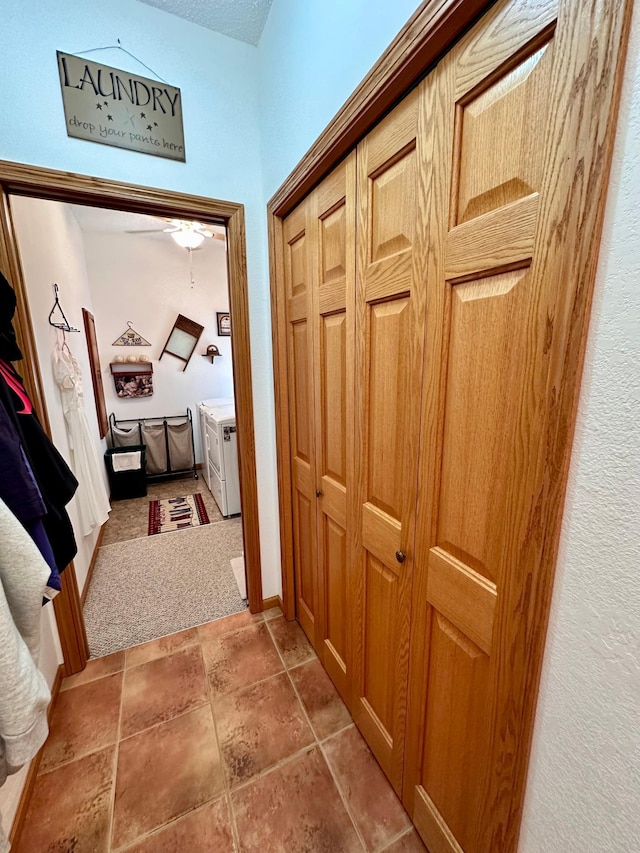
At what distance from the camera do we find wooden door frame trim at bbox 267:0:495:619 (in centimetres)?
70

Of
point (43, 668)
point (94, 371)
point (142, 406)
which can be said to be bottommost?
point (43, 668)

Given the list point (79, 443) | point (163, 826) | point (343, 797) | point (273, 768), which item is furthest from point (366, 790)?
point (79, 443)

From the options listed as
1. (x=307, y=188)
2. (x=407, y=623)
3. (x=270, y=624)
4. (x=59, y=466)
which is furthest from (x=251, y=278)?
(x=270, y=624)

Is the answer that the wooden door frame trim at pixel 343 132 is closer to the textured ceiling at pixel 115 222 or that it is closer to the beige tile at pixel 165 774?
the beige tile at pixel 165 774

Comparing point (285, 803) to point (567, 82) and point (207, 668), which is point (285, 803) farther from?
point (567, 82)

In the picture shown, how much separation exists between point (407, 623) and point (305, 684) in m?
0.91

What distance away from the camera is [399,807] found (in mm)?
1176

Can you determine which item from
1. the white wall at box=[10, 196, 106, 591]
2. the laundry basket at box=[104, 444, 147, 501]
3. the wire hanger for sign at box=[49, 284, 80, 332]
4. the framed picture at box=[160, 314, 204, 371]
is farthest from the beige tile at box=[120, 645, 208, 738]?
the framed picture at box=[160, 314, 204, 371]

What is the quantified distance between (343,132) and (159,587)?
8.55 ft

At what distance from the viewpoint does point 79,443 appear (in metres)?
2.32

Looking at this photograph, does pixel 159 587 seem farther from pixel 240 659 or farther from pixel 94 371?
pixel 94 371

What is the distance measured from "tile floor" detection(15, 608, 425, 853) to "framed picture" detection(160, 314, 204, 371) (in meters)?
3.34

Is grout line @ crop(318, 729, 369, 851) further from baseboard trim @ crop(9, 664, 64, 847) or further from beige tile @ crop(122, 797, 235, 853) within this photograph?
baseboard trim @ crop(9, 664, 64, 847)

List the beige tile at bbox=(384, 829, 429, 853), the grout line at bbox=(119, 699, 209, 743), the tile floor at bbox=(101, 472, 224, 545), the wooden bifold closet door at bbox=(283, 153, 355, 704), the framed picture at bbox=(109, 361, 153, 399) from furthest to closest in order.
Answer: the framed picture at bbox=(109, 361, 153, 399) < the tile floor at bbox=(101, 472, 224, 545) < the grout line at bbox=(119, 699, 209, 743) < the wooden bifold closet door at bbox=(283, 153, 355, 704) < the beige tile at bbox=(384, 829, 429, 853)
